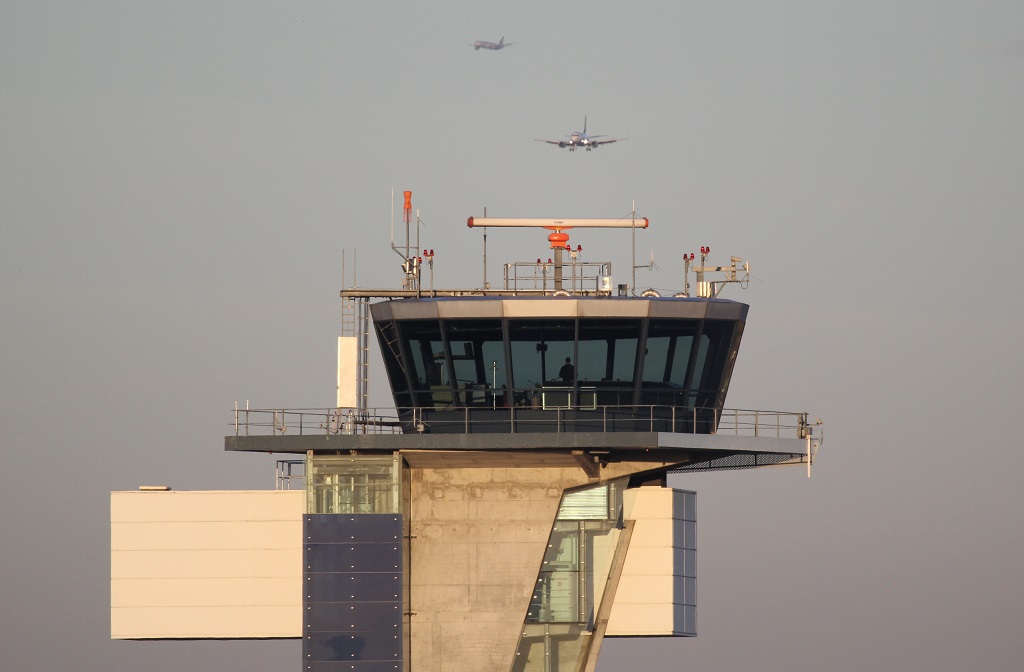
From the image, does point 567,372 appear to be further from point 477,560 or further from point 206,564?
point 206,564

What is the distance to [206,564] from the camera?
5769cm

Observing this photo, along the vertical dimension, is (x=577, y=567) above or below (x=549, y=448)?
below

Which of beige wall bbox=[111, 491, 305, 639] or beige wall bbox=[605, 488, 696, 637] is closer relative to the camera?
beige wall bbox=[605, 488, 696, 637]

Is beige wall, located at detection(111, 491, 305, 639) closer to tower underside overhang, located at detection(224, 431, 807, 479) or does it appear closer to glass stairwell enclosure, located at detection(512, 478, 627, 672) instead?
tower underside overhang, located at detection(224, 431, 807, 479)

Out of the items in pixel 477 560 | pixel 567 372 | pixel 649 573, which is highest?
pixel 567 372

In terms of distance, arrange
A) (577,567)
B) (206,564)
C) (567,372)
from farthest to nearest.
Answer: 1. (206,564)
2. (577,567)
3. (567,372)

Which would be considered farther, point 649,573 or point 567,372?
point 649,573

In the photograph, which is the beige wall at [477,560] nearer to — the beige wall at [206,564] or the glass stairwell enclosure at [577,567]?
the glass stairwell enclosure at [577,567]

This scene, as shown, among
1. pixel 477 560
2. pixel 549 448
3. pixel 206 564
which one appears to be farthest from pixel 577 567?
pixel 206 564

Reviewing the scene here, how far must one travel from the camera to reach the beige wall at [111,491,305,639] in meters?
57.2

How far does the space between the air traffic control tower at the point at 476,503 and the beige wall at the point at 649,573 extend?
5 cm

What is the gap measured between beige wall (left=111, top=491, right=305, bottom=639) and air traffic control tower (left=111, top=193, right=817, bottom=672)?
49 millimetres

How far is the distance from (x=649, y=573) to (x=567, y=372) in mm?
5433

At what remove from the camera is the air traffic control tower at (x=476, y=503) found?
182 ft
